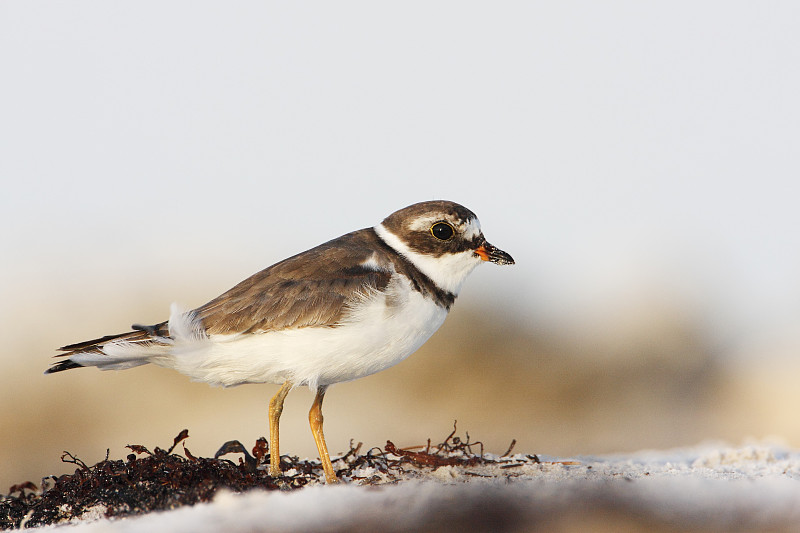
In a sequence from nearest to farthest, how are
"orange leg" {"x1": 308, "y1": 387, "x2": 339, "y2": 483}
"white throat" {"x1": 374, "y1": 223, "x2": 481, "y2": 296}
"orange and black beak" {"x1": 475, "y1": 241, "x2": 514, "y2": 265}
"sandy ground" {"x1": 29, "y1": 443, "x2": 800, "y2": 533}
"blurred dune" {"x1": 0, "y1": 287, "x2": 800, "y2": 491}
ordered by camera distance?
1. "sandy ground" {"x1": 29, "y1": 443, "x2": 800, "y2": 533}
2. "orange leg" {"x1": 308, "y1": 387, "x2": 339, "y2": 483}
3. "white throat" {"x1": 374, "y1": 223, "x2": 481, "y2": 296}
4. "orange and black beak" {"x1": 475, "y1": 241, "x2": 514, "y2": 265}
5. "blurred dune" {"x1": 0, "y1": 287, "x2": 800, "y2": 491}

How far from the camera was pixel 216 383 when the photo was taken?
5.16 meters

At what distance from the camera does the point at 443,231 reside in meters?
5.38

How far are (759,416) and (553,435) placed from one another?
135 inches

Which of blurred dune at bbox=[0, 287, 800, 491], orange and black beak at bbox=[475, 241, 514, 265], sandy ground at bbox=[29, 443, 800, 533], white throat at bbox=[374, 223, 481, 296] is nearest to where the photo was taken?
sandy ground at bbox=[29, 443, 800, 533]

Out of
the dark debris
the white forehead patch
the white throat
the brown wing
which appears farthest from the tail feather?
the white forehead patch

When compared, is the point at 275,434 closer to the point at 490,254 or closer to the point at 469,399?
the point at 490,254

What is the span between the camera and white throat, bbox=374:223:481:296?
5332 millimetres

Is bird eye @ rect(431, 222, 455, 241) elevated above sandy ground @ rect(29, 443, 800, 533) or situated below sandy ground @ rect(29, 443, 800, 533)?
above

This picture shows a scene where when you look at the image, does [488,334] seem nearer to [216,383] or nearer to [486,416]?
[486,416]

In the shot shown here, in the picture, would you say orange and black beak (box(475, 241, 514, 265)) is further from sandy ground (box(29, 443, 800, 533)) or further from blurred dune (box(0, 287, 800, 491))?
blurred dune (box(0, 287, 800, 491))

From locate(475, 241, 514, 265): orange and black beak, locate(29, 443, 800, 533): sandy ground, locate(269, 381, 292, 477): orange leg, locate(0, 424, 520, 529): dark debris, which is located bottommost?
locate(29, 443, 800, 533): sandy ground

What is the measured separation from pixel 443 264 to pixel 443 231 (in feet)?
0.76

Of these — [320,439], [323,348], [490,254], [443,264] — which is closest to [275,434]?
[320,439]

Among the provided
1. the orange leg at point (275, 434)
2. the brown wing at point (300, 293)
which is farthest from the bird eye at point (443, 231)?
the orange leg at point (275, 434)
